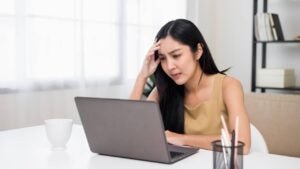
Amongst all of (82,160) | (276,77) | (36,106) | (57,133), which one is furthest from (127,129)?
(276,77)

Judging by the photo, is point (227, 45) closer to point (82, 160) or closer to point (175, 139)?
point (175, 139)

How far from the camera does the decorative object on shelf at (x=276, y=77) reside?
3285mm

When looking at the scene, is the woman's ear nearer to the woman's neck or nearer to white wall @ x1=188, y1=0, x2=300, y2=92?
the woman's neck

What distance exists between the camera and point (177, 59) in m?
1.67

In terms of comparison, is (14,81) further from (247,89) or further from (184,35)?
(247,89)

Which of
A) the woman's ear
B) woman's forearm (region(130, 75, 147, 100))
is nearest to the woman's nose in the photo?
the woman's ear

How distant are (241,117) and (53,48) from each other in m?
1.33

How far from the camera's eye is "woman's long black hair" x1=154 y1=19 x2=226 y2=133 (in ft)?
5.51

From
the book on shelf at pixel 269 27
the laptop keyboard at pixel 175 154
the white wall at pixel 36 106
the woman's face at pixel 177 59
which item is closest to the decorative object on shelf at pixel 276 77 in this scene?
the book on shelf at pixel 269 27

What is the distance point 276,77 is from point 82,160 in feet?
8.05

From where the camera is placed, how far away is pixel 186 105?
1770mm

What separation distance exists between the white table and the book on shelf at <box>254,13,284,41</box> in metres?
2.21

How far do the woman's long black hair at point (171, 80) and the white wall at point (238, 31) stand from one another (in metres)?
1.92

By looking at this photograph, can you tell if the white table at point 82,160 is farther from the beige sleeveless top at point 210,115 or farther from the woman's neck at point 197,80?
the woman's neck at point 197,80
